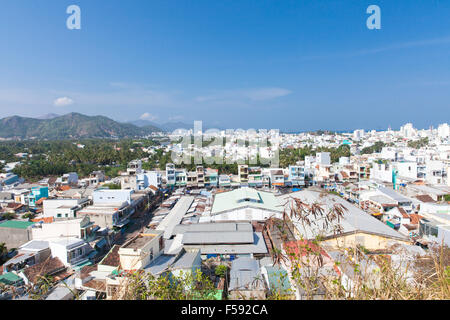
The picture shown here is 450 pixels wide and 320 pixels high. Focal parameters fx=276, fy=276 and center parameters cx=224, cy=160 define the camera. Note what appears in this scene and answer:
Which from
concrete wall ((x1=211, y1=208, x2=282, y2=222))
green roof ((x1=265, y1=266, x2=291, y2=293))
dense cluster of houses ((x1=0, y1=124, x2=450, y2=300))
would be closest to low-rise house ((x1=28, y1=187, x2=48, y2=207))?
dense cluster of houses ((x1=0, y1=124, x2=450, y2=300))

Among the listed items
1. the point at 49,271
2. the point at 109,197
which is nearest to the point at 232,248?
the point at 49,271

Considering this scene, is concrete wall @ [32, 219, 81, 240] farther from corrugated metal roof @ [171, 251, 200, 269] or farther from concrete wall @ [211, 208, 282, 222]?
concrete wall @ [211, 208, 282, 222]

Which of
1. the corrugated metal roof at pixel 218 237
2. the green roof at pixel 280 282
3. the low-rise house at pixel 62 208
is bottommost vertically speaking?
the corrugated metal roof at pixel 218 237

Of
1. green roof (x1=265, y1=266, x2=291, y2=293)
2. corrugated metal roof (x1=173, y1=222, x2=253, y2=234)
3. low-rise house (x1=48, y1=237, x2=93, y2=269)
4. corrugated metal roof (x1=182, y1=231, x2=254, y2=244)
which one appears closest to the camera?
green roof (x1=265, y1=266, x2=291, y2=293)

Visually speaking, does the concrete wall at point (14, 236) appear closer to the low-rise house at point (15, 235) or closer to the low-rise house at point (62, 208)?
the low-rise house at point (15, 235)

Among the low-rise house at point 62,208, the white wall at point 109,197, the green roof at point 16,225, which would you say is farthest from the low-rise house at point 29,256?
the white wall at point 109,197
